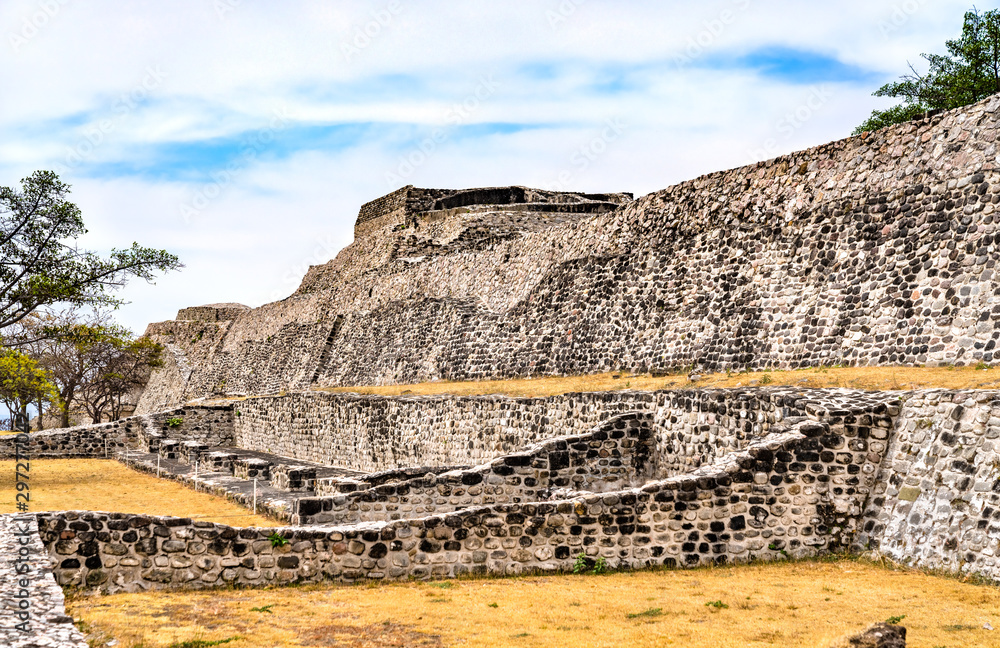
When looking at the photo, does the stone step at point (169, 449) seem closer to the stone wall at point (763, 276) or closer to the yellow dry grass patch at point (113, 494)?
the yellow dry grass patch at point (113, 494)

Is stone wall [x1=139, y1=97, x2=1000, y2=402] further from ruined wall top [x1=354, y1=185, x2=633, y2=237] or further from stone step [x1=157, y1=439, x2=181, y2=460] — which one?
ruined wall top [x1=354, y1=185, x2=633, y2=237]

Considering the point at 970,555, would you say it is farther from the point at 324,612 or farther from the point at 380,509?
the point at 380,509

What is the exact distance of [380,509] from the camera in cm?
1401

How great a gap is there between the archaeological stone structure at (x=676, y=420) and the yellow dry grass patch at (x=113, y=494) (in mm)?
577

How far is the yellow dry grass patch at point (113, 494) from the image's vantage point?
17.9m

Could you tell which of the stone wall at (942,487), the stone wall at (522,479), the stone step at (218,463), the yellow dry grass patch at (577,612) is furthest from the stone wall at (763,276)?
the stone step at (218,463)

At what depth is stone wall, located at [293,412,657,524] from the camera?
1366cm

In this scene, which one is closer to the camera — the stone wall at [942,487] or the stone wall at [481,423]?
the stone wall at [942,487]

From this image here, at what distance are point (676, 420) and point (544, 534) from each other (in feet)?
15.3

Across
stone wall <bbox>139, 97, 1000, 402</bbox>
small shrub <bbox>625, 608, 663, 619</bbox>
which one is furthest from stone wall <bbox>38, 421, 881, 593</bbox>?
stone wall <bbox>139, 97, 1000, 402</bbox>

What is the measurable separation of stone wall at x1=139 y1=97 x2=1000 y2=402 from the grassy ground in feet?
1.57

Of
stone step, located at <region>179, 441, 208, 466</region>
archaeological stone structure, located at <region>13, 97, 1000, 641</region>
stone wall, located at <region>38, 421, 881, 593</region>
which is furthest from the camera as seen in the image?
stone step, located at <region>179, 441, 208, 466</region>

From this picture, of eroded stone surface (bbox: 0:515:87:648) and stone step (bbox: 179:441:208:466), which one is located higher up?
eroded stone surface (bbox: 0:515:87:648)

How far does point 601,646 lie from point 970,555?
385cm
